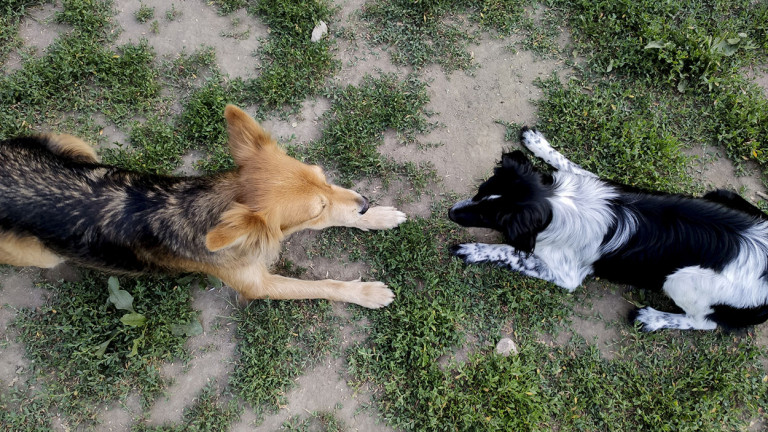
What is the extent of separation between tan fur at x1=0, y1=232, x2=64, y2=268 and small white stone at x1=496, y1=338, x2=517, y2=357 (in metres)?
4.14

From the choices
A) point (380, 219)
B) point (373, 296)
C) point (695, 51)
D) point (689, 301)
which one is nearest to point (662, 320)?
point (689, 301)

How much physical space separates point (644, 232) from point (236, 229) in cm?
320

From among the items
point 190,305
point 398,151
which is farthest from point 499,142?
point 190,305

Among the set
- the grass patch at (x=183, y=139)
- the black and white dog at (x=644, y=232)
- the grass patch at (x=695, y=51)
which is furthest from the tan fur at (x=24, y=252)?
the grass patch at (x=695, y=51)

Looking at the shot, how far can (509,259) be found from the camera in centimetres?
454

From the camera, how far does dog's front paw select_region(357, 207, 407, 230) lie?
4633 millimetres

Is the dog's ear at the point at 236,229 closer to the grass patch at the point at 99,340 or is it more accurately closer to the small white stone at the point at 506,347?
the grass patch at the point at 99,340

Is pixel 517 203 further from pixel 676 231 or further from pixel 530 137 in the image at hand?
pixel 530 137

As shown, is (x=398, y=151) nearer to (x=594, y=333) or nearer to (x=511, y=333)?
(x=511, y=333)

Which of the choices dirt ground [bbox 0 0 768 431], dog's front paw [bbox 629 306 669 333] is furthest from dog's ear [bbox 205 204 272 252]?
dog's front paw [bbox 629 306 669 333]

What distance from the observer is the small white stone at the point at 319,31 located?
5332 mm

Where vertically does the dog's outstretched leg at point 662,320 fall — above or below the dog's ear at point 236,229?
below

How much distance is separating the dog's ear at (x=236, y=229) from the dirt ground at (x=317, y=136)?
5.13 ft

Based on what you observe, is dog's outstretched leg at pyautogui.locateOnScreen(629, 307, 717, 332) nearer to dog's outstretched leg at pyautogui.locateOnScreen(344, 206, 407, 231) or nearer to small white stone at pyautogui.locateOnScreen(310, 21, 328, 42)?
dog's outstretched leg at pyautogui.locateOnScreen(344, 206, 407, 231)
